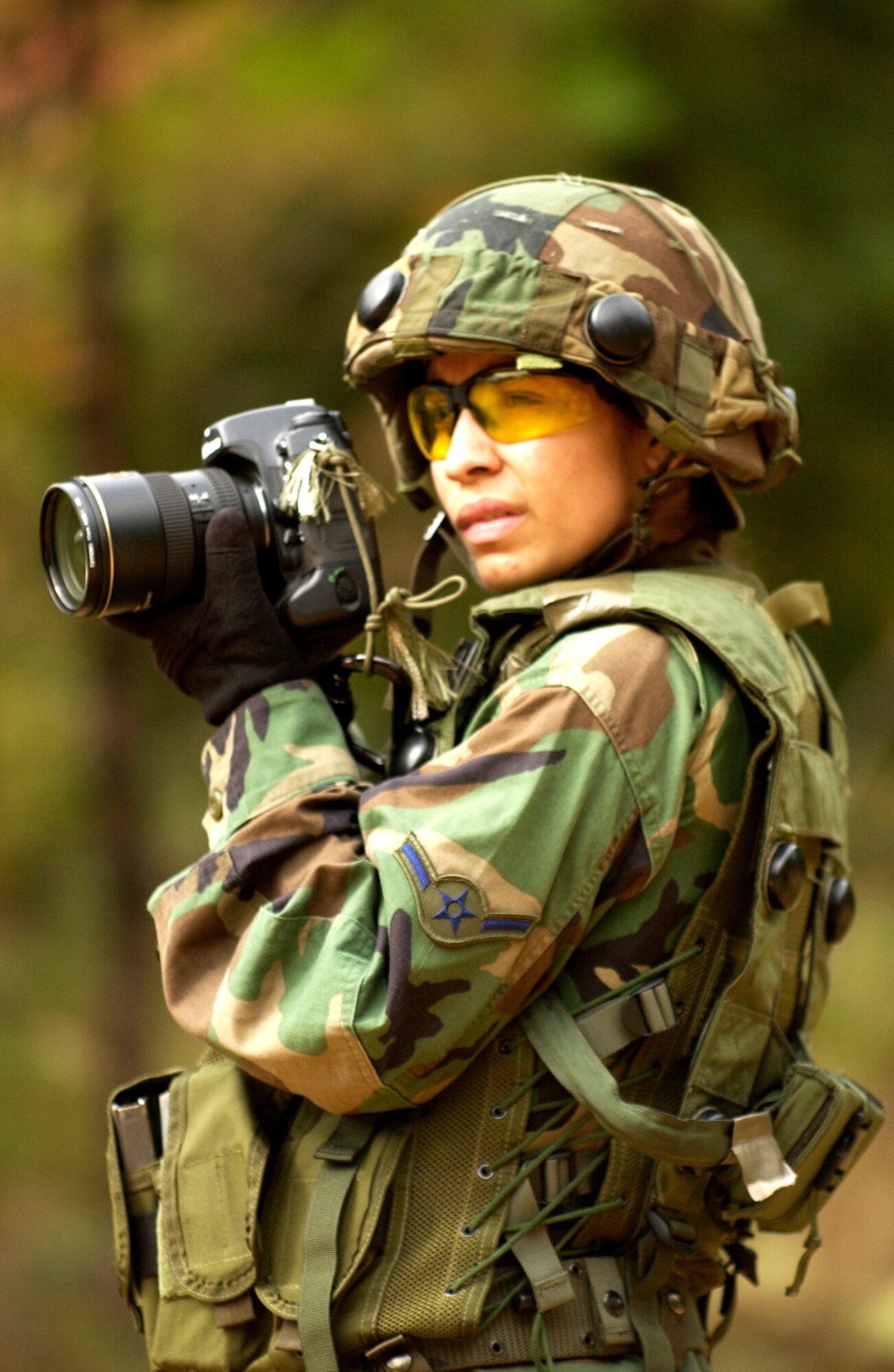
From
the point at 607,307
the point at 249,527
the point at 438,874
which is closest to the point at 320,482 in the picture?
the point at 249,527

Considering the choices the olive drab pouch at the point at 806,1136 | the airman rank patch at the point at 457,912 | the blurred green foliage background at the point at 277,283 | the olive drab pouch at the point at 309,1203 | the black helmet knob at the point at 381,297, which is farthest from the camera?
the blurred green foliage background at the point at 277,283

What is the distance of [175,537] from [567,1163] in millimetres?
1058

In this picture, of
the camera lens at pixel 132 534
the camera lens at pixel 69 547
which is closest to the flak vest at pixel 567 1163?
the camera lens at pixel 132 534

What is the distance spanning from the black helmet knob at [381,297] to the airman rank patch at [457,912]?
0.96 metres

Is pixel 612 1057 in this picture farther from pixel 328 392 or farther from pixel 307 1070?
pixel 328 392

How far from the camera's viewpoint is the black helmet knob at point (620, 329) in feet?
7.39

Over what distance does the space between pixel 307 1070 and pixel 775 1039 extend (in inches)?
28.6

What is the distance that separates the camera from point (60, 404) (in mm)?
5961

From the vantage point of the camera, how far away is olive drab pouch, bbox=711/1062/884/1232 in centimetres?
224

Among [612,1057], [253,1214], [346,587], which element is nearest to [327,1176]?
[253,1214]

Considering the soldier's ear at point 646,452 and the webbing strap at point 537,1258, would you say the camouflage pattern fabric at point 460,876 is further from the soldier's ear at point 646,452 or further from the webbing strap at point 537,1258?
the soldier's ear at point 646,452

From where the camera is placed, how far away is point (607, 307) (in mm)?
2266

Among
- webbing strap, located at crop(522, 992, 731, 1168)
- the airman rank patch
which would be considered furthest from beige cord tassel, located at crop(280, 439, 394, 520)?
webbing strap, located at crop(522, 992, 731, 1168)

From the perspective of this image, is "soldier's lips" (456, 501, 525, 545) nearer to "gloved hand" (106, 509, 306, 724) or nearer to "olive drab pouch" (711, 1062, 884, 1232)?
"gloved hand" (106, 509, 306, 724)
